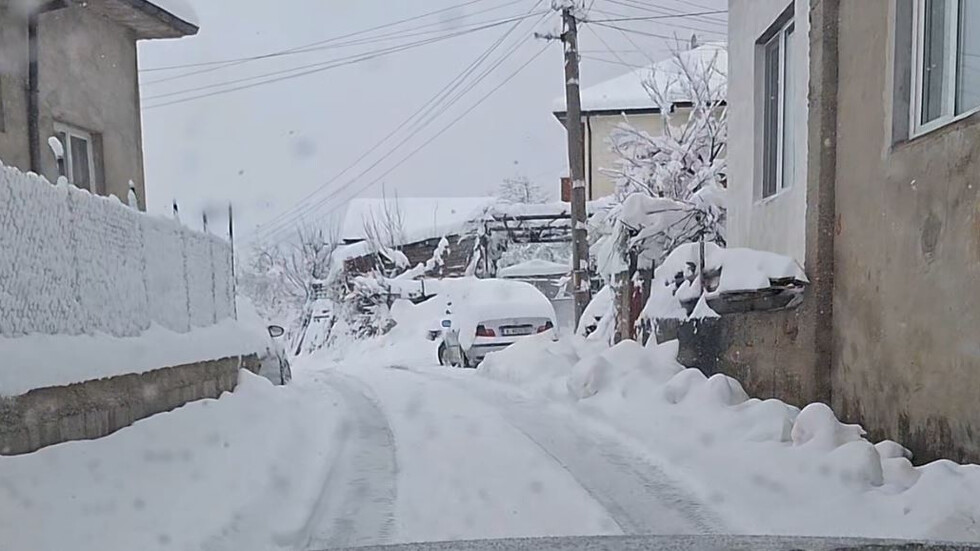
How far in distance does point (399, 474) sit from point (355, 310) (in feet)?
62.7

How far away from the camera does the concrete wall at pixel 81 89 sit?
22.2 ft

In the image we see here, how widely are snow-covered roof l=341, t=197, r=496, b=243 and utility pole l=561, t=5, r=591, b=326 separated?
1323 cm

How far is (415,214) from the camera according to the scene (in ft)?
107

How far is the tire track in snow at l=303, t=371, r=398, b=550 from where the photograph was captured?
12.0 feet

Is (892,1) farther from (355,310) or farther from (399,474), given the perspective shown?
(355,310)

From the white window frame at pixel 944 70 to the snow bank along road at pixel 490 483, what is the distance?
259 centimetres

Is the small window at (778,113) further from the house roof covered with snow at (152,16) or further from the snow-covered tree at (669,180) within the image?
the house roof covered with snow at (152,16)

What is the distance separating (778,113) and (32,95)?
279 inches

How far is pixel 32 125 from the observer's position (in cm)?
694

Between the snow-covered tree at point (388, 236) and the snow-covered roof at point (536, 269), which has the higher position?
the snow-covered tree at point (388, 236)

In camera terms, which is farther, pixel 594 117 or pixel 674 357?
pixel 594 117

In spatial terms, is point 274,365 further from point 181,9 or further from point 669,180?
point 669,180

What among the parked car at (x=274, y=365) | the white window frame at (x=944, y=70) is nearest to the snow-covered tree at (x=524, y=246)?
the parked car at (x=274, y=365)

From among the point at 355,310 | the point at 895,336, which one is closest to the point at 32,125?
the point at 895,336
